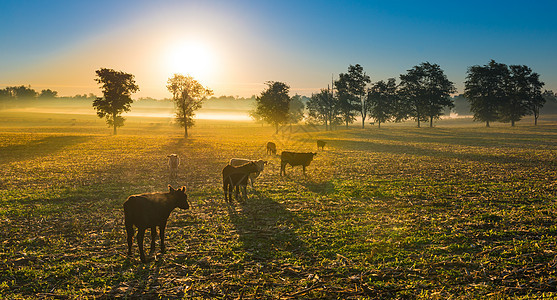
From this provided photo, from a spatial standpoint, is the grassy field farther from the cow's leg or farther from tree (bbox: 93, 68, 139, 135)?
tree (bbox: 93, 68, 139, 135)

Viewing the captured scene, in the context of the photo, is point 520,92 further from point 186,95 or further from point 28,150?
point 28,150

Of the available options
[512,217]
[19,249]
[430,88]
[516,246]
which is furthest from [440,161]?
[430,88]

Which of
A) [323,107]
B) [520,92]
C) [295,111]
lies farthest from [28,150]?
[295,111]

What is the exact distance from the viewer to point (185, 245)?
9852 millimetres

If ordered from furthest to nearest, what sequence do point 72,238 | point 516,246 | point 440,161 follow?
point 440,161
point 72,238
point 516,246

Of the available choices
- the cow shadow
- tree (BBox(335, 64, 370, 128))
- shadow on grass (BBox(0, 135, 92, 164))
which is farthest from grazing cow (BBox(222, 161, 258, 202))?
tree (BBox(335, 64, 370, 128))

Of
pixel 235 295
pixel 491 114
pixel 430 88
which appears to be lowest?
pixel 235 295

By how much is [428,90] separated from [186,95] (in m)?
77.0

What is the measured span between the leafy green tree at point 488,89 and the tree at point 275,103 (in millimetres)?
58892

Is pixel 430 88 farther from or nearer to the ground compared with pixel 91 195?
farther from the ground

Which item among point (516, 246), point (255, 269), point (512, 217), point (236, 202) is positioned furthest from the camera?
point (236, 202)

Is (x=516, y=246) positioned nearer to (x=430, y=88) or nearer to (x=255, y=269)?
(x=255, y=269)

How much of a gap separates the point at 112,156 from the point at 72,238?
1024 inches

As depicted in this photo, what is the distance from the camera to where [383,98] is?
101m
